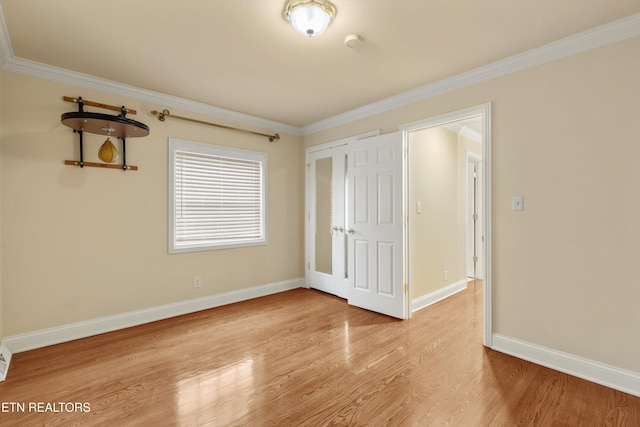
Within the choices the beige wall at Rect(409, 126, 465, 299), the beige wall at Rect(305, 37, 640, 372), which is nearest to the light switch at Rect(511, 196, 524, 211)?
the beige wall at Rect(305, 37, 640, 372)

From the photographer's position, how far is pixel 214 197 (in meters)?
3.94

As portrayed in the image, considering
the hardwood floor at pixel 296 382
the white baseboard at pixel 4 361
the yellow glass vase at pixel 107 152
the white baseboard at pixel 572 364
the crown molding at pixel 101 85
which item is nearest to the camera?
the hardwood floor at pixel 296 382

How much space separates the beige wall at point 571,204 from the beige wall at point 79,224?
Answer: 10.7ft

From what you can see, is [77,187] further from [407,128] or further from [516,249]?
[516,249]

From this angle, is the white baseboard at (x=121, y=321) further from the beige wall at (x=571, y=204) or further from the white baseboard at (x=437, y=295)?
the beige wall at (x=571, y=204)

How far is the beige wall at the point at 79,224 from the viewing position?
2645 mm

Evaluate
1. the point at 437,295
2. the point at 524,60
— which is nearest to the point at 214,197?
the point at 437,295

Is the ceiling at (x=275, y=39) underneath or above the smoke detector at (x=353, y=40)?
above

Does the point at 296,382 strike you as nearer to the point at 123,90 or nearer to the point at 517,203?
the point at 517,203

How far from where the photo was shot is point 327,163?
4.52 metres

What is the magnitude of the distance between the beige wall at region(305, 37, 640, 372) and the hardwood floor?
429mm

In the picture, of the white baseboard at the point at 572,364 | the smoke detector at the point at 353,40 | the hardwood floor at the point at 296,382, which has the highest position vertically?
the smoke detector at the point at 353,40

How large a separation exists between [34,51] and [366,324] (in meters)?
3.90

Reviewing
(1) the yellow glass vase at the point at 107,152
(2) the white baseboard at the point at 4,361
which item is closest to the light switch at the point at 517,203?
(1) the yellow glass vase at the point at 107,152
